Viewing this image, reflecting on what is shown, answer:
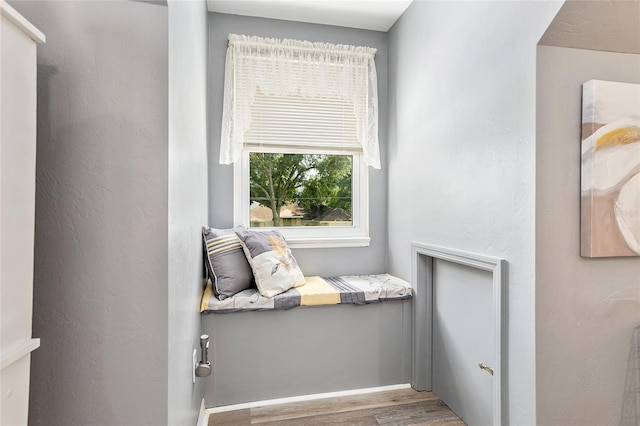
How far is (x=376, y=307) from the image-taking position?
2330mm

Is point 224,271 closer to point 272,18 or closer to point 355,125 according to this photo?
point 355,125

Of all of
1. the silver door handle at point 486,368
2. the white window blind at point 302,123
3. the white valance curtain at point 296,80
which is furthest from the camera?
the white window blind at point 302,123

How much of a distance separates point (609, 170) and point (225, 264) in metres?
1.96

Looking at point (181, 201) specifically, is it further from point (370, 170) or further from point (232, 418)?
point (370, 170)

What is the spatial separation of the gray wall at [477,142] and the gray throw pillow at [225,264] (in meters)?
1.13

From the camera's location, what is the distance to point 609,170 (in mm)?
1406

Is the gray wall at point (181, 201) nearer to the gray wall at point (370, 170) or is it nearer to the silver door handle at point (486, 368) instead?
the gray wall at point (370, 170)

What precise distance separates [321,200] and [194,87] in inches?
54.2

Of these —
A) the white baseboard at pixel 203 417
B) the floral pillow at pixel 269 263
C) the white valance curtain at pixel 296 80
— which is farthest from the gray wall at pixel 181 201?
the white valance curtain at pixel 296 80

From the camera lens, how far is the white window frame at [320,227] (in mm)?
2654

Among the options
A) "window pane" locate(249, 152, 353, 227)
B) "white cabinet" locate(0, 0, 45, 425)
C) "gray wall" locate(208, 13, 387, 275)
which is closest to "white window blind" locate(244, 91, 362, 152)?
"window pane" locate(249, 152, 353, 227)

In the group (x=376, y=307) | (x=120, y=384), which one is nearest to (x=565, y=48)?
(x=376, y=307)

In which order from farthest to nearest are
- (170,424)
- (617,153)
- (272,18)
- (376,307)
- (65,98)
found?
(272,18), (376,307), (617,153), (170,424), (65,98)

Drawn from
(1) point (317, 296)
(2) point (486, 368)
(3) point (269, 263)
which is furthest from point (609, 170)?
(3) point (269, 263)
